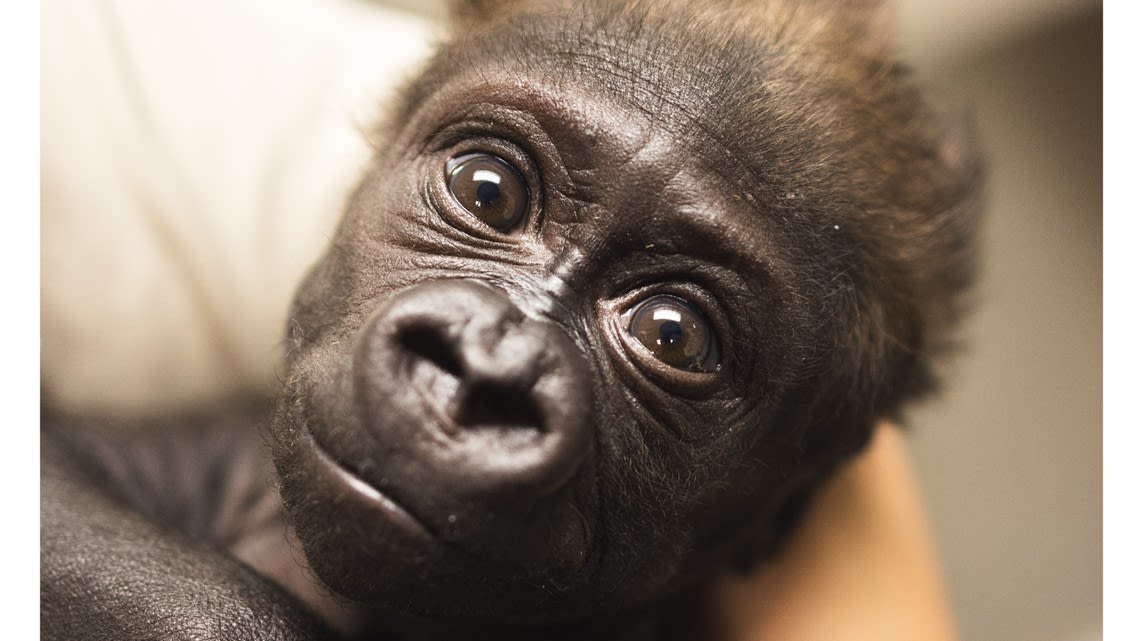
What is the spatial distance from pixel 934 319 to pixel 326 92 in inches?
57.3

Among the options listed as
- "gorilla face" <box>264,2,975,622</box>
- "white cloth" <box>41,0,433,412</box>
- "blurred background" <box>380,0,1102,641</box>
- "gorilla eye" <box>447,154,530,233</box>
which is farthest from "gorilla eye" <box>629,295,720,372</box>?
"blurred background" <box>380,0,1102,641</box>

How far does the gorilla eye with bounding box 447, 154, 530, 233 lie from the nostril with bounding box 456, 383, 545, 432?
342 millimetres

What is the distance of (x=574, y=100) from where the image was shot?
4.61 ft

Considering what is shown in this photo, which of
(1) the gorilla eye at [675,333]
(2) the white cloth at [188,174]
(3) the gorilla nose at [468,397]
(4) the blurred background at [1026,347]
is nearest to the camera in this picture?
(3) the gorilla nose at [468,397]

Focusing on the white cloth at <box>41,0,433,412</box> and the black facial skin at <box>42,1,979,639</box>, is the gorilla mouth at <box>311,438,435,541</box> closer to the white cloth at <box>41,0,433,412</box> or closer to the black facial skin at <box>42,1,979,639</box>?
the black facial skin at <box>42,1,979,639</box>

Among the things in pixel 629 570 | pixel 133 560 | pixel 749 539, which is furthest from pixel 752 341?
pixel 133 560

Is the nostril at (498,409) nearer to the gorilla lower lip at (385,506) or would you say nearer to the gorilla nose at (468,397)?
the gorilla nose at (468,397)

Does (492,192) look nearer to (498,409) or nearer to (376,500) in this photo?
(498,409)

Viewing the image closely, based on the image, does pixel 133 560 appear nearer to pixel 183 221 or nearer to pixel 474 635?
Answer: pixel 474 635

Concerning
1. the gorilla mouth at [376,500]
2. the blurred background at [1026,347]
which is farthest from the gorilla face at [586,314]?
the blurred background at [1026,347]

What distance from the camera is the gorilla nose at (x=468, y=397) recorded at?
1147 millimetres

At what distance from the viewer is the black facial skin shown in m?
1.18

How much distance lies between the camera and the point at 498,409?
119cm

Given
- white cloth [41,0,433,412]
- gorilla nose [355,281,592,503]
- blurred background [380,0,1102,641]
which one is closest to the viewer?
gorilla nose [355,281,592,503]
